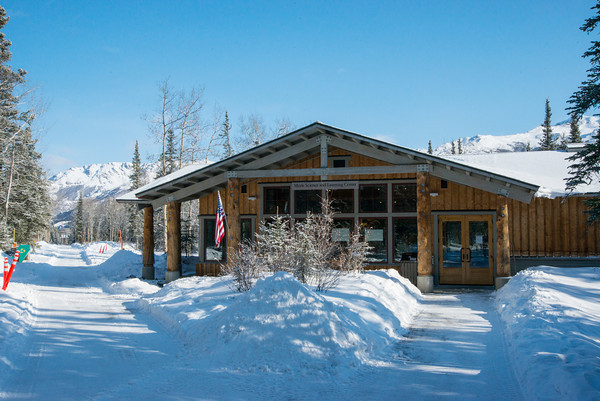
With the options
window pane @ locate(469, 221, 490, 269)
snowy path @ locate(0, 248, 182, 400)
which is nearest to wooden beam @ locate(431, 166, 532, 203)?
window pane @ locate(469, 221, 490, 269)

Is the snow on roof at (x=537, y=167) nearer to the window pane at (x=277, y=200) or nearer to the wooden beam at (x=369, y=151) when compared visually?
the wooden beam at (x=369, y=151)

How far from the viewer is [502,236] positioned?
13.4 metres

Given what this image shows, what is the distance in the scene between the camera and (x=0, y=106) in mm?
27406

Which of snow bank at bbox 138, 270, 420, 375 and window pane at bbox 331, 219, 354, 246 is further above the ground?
window pane at bbox 331, 219, 354, 246

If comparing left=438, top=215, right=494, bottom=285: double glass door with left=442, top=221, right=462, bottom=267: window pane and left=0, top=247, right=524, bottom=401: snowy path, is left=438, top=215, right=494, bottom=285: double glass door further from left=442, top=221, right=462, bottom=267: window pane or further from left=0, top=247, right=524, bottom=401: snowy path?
left=0, top=247, right=524, bottom=401: snowy path

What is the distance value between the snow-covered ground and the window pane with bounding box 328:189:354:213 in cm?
550

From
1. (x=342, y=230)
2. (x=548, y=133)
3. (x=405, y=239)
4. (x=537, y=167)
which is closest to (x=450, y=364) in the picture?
(x=405, y=239)

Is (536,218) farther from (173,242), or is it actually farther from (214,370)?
(214,370)

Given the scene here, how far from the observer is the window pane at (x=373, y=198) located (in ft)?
52.9

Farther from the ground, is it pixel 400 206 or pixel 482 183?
pixel 482 183

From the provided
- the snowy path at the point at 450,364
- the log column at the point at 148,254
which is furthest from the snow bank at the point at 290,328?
the log column at the point at 148,254

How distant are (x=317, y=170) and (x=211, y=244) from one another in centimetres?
578

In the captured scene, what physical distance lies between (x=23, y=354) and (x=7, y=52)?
2576 cm

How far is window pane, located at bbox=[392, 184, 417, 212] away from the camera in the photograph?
51.8ft
